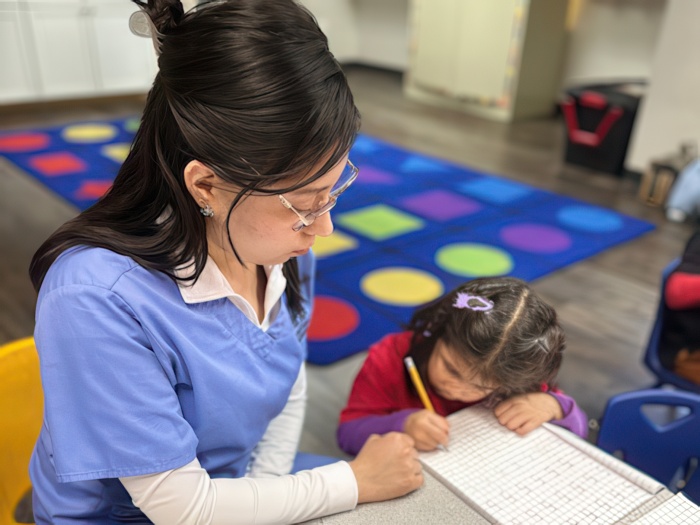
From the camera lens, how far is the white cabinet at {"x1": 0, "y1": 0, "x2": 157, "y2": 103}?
14.4 ft

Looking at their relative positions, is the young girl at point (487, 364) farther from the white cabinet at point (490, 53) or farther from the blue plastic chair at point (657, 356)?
the white cabinet at point (490, 53)

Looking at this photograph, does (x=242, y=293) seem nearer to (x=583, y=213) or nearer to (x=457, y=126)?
(x=583, y=213)

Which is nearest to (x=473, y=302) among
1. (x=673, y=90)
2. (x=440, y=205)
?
(x=440, y=205)

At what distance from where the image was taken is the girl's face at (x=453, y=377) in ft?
3.10

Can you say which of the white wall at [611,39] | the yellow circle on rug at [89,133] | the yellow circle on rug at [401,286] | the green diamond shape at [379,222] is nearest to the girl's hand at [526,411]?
the yellow circle on rug at [401,286]

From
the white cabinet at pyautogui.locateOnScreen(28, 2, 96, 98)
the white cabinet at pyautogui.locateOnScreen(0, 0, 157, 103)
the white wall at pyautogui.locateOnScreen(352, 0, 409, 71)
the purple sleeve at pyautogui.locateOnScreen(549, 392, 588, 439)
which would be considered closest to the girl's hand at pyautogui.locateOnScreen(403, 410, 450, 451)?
the purple sleeve at pyautogui.locateOnScreen(549, 392, 588, 439)

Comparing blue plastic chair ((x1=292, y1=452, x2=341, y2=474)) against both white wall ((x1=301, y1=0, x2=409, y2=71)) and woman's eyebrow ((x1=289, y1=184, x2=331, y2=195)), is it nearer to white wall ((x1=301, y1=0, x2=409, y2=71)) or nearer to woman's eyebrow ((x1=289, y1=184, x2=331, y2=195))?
woman's eyebrow ((x1=289, y1=184, x2=331, y2=195))

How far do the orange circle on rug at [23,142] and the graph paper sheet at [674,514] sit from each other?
12.9 feet

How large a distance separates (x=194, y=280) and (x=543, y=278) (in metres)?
2.00

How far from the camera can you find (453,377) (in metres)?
0.96

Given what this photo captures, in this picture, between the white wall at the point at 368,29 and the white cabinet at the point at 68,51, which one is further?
the white wall at the point at 368,29

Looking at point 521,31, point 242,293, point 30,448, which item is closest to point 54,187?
point 30,448

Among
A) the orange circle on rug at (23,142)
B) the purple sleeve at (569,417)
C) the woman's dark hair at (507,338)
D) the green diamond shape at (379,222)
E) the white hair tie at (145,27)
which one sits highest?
the white hair tie at (145,27)

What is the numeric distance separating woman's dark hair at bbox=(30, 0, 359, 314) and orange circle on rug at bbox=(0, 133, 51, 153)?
3.55 meters
